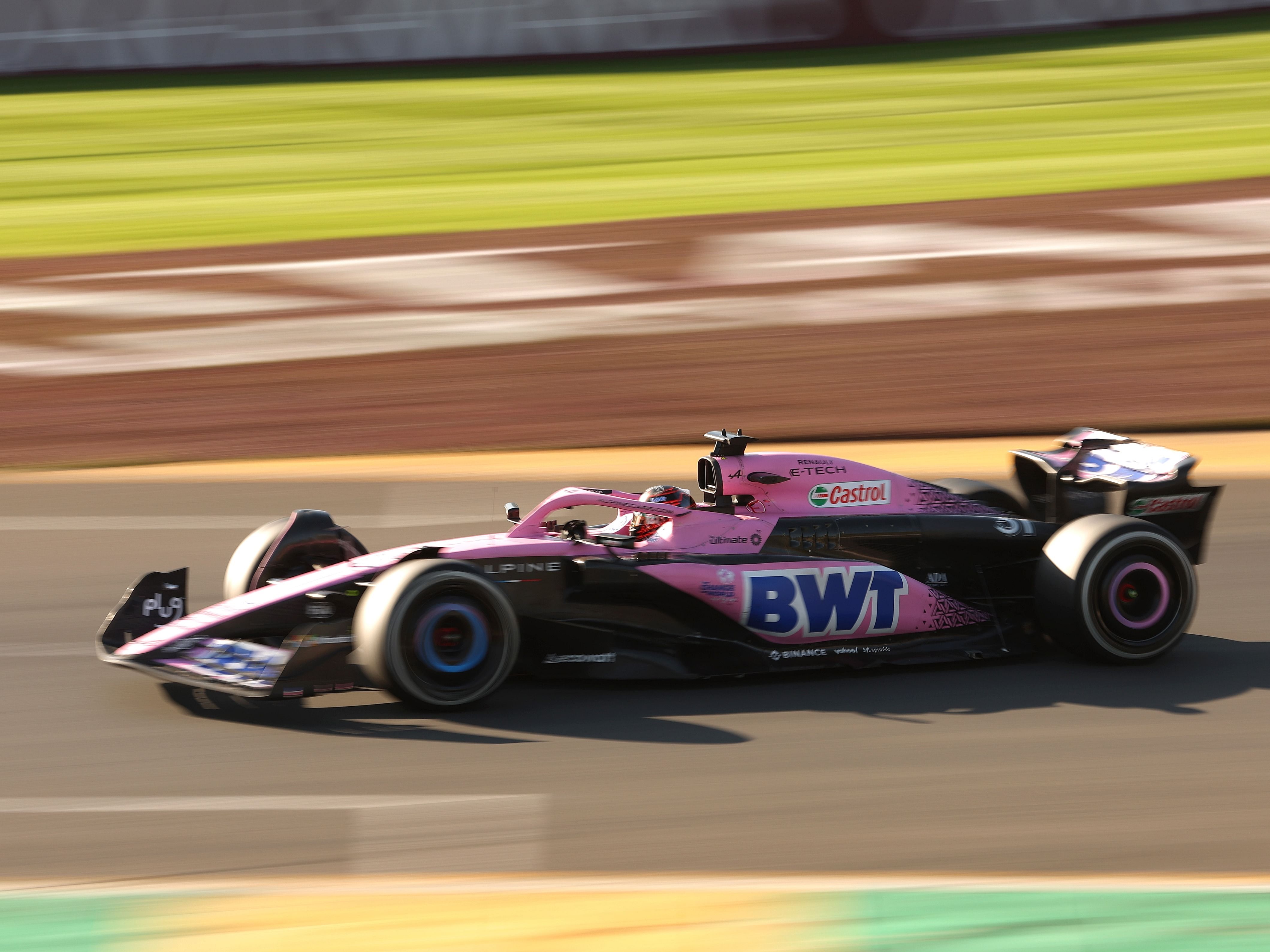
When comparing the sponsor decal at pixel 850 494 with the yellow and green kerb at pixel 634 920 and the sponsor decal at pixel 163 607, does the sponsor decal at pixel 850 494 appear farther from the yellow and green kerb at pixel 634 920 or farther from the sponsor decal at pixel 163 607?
the sponsor decal at pixel 163 607

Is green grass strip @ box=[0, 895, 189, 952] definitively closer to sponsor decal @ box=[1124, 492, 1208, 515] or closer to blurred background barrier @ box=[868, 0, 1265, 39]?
sponsor decal @ box=[1124, 492, 1208, 515]

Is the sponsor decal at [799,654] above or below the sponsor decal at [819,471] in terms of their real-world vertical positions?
below

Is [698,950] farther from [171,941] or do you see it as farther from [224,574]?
[224,574]

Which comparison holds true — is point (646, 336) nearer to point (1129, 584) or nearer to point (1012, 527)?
point (1012, 527)

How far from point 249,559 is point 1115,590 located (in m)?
4.00

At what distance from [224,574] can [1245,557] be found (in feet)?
20.1

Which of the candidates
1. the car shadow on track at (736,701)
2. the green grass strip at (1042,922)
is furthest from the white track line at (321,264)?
the green grass strip at (1042,922)

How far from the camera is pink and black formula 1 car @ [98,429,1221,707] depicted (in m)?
6.38

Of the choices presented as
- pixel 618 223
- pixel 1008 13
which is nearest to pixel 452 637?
pixel 618 223

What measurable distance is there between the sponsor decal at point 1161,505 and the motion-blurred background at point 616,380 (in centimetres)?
72

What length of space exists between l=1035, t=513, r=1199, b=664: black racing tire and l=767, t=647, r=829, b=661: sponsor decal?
1.09 metres

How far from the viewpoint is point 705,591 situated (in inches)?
267

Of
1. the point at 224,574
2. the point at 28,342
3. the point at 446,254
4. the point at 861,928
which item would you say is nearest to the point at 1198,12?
the point at 446,254

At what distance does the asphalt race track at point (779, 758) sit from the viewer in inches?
206
